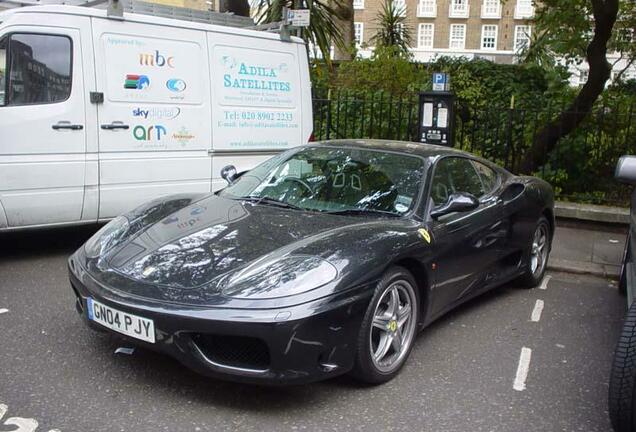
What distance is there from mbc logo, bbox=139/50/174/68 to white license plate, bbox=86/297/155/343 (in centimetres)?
328

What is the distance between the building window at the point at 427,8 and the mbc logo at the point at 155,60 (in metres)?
54.7

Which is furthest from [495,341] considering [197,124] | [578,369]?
[197,124]

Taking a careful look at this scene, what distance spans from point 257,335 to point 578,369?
2.15 meters

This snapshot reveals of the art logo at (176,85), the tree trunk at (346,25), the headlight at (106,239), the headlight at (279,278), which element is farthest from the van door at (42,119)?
the tree trunk at (346,25)

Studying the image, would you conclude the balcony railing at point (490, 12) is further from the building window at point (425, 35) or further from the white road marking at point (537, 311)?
the white road marking at point (537, 311)

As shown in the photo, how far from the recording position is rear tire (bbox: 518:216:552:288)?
18.2ft

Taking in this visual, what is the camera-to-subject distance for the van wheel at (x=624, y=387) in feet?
9.00

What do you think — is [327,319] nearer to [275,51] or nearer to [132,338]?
[132,338]

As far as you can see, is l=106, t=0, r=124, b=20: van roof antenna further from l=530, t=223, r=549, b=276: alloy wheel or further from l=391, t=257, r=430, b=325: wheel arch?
l=530, t=223, r=549, b=276: alloy wheel

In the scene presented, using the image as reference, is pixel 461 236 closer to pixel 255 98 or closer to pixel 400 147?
pixel 400 147

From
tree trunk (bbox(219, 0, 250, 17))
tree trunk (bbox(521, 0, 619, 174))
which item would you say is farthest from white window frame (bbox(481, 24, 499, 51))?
tree trunk (bbox(521, 0, 619, 174))

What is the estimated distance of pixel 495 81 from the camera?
13.6 m

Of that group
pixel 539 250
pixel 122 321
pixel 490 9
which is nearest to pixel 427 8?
pixel 490 9

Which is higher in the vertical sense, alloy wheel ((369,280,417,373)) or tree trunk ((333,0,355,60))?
tree trunk ((333,0,355,60))
